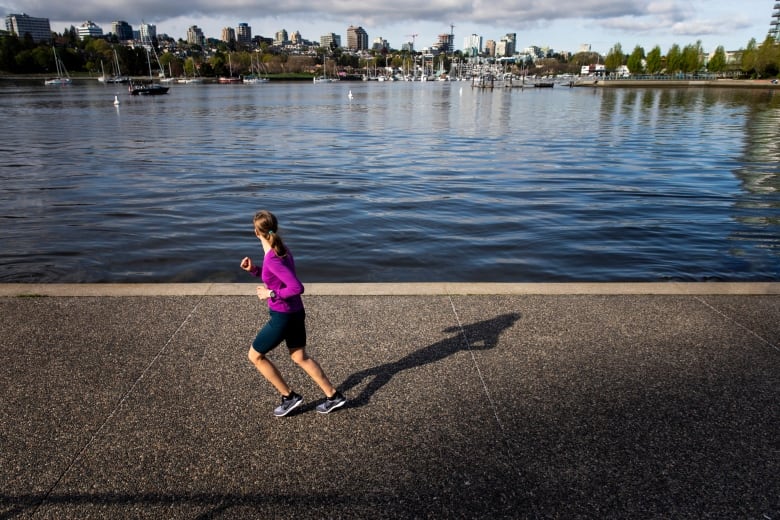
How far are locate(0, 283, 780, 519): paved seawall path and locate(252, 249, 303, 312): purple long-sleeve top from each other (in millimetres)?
963

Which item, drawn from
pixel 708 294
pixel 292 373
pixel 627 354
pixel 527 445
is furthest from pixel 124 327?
pixel 708 294

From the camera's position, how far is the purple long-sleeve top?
4250 mm

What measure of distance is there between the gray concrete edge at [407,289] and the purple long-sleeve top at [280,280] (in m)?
2.63

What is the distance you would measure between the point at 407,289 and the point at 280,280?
120 inches

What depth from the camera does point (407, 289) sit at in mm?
7125

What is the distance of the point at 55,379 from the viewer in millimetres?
5047

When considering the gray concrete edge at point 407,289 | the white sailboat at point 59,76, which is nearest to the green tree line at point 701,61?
the gray concrete edge at point 407,289

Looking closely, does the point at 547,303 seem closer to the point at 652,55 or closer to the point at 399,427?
the point at 399,427

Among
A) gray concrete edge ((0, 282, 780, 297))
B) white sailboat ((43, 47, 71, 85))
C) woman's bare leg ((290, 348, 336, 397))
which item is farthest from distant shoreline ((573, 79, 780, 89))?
white sailboat ((43, 47, 71, 85))

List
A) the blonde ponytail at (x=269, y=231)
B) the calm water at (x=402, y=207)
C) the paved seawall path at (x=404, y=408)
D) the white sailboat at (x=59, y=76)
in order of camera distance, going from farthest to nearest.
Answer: the white sailboat at (x=59, y=76) → the calm water at (x=402, y=207) → the blonde ponytail at (x=269, y=231) → the paved seawall path at (x=404, y=408)

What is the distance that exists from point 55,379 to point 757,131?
39.5 meters

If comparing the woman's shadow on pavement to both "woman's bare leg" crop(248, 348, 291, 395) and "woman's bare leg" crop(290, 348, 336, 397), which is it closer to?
"woman's bare leg" crop(290, 348, 336, 397)

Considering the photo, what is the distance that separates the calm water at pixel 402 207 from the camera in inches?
413

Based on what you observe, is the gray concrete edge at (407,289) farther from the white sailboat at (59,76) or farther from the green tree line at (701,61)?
the white sailboat at (59,76)
